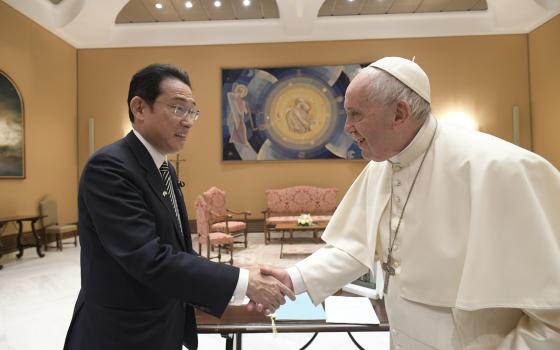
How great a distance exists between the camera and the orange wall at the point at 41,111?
23.0 ft

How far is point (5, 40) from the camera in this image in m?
6.88

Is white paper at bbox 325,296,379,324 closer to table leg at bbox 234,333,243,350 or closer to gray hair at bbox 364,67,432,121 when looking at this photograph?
table leg at bbox 234,333,243,350

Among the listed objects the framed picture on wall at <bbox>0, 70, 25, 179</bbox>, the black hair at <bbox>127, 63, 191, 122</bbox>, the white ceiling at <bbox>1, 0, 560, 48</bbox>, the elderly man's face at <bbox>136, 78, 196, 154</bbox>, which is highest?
the white ceiling at <bbox>1, 0, 560, 48</bbox>

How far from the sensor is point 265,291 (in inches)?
64.0

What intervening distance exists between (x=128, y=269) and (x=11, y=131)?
7.38 metres

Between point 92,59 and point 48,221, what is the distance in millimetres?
4201

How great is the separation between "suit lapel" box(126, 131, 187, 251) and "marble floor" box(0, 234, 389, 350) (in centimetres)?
206

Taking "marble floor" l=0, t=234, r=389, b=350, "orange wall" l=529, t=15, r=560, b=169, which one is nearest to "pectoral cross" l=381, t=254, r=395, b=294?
"marble floor" l=0, t=234, r=389, b=350

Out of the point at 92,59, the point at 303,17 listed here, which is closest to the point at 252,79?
the point at 303,17

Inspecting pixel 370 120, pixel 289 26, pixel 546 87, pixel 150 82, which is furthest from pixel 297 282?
pixel 546 87

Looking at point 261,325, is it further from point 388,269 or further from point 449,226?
point 449,226

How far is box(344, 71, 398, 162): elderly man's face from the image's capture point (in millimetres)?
1350

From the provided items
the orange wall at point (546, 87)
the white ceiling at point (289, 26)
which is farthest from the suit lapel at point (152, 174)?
the orange wall at point (546, 87)

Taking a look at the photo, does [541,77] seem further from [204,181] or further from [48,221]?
[48,221]
